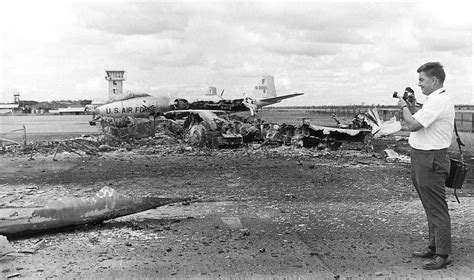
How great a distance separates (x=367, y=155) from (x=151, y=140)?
927 cm

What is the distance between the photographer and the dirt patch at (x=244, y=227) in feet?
14.1

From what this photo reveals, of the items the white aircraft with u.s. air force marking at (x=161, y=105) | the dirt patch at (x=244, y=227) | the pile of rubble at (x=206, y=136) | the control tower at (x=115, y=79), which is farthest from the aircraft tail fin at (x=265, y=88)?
the control tower at (x=115, y=79)

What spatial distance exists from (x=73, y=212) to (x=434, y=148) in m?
4.36

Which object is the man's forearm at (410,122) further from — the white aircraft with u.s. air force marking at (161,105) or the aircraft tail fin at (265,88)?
the aircraft tail fin at (265,88)

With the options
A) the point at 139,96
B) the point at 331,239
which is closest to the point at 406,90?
the point at 331,239

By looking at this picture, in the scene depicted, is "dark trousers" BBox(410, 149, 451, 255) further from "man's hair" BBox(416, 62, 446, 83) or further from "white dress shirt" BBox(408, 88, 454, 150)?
"man's hair" BBox(416, 62, 446, 83)

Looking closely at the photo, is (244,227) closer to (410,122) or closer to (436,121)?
(410,122)

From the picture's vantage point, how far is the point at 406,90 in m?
4.70

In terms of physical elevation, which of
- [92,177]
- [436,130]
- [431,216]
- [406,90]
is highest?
[406,90]

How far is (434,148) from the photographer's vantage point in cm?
421

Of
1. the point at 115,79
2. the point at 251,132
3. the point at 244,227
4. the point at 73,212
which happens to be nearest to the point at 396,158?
the point at 251,132

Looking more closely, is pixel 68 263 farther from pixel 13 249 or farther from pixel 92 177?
pixel 92 177

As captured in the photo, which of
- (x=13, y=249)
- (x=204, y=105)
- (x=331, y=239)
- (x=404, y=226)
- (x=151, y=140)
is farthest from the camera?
(x=204, y=105)

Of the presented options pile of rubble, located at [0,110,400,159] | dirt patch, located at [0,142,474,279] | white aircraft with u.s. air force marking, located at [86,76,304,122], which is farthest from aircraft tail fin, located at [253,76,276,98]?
dirt patch, located at [0,142,474,279]
